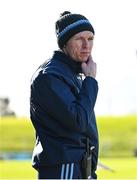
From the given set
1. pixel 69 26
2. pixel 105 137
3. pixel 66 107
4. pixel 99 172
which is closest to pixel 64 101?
pixel 66 107

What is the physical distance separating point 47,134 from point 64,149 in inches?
5.2

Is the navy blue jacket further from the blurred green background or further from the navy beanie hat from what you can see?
the blurred green background

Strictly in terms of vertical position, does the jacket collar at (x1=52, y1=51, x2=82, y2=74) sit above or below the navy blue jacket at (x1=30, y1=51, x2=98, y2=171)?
above

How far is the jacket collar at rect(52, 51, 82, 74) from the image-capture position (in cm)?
432

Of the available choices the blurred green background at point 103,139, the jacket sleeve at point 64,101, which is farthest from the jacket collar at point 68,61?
the blurred green background at point 103,139

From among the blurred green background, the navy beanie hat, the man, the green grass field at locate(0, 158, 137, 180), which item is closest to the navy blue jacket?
the man

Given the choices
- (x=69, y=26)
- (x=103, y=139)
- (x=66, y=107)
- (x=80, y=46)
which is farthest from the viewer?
(x=103, y=139)

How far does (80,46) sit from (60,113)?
0.40 meters

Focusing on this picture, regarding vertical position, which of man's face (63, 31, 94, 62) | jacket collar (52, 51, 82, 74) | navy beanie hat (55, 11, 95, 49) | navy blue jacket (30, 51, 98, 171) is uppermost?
navy beanie hat (55, 11, 95, 49)

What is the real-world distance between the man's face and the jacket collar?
2cm

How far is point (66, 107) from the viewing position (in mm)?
4129

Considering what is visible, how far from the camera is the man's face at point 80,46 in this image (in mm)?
4270

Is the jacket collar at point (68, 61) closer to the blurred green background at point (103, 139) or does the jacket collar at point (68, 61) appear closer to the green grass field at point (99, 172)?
the green grass field at point (99, 172)

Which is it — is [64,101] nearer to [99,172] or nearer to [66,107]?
[66,107]
